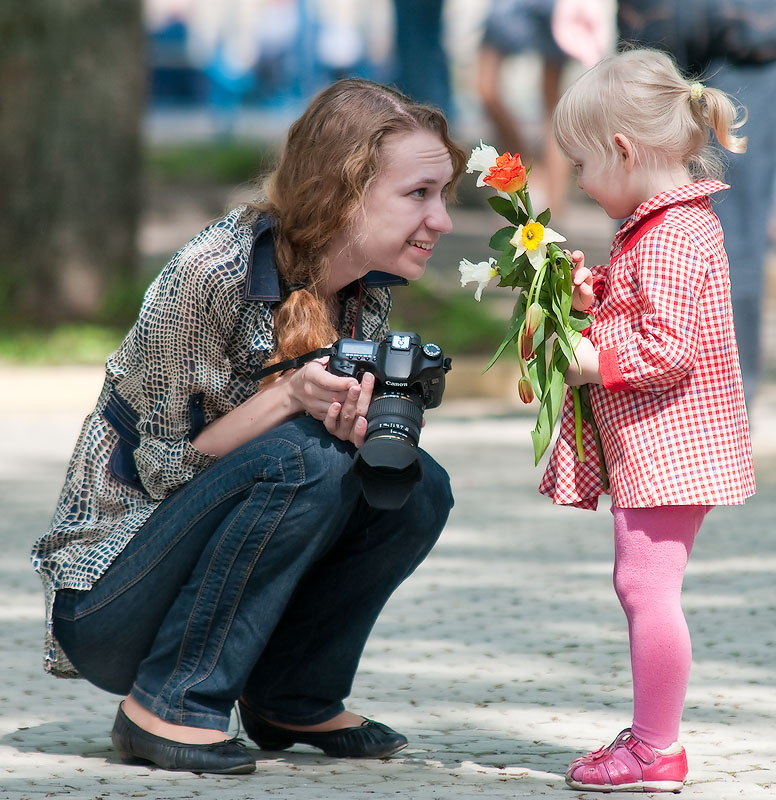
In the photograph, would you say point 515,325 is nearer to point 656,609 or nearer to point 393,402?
point 393,402

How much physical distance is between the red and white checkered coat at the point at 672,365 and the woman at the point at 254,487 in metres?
0.41

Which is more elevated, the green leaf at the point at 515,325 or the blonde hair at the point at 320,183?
the blonde hair at the point at 320,183

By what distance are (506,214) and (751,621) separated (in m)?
1.52

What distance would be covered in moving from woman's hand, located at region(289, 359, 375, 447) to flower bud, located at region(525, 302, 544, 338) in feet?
0.94

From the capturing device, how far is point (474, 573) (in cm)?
440

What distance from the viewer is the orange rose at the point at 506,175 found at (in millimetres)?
2688

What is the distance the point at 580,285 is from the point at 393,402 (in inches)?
14.9

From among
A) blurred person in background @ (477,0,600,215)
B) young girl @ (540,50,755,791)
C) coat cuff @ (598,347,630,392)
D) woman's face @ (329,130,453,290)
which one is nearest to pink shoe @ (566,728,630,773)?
young girl @ (540,50,755,791)

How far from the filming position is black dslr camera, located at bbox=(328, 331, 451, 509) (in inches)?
104

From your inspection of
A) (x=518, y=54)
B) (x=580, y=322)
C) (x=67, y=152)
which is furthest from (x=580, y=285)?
(x=518, y=54)

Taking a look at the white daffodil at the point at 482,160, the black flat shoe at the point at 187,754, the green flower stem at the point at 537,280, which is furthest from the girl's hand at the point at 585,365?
the black flat shoe at the point at 187,754

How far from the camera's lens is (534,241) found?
272 centimetres

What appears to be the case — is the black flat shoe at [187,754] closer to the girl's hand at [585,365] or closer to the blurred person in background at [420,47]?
the girl's hand at [585,365]

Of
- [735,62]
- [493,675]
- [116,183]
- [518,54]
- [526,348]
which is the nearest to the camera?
[526,348]
